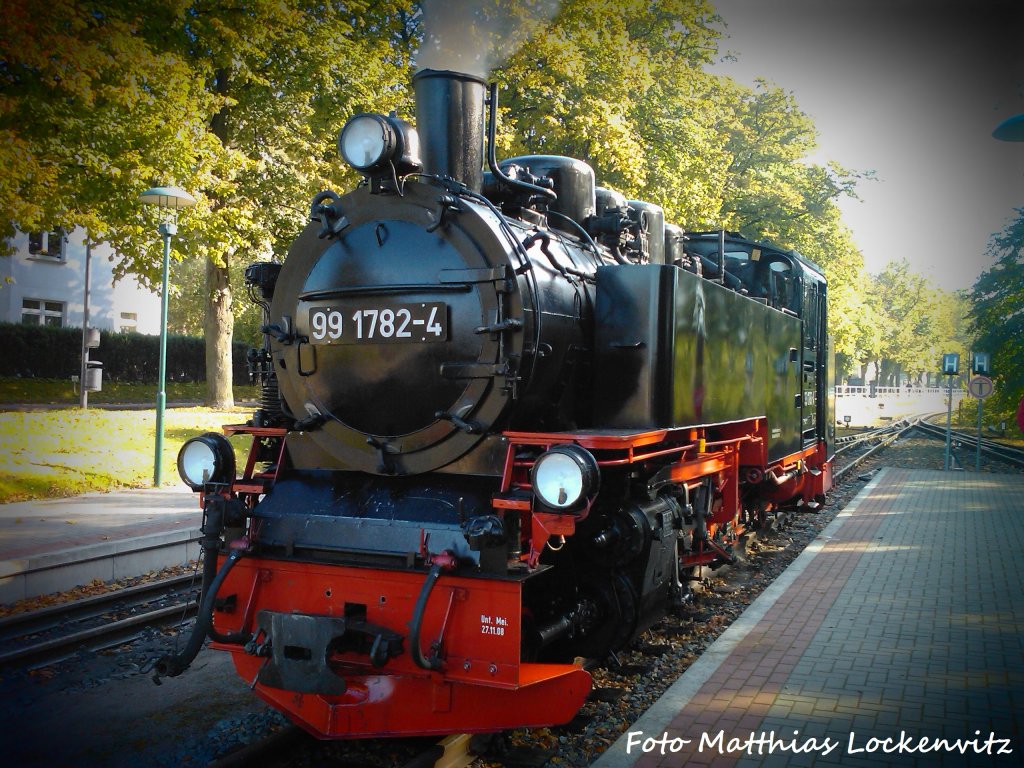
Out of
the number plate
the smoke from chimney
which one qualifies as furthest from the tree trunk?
the number plate

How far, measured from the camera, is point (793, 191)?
2533 centimetres

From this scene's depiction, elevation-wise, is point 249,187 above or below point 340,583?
above

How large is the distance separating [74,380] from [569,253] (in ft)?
62.7

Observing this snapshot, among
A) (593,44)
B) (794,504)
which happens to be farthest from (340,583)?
(593,44)

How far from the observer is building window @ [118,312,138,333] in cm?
2843

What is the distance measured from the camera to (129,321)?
28.6m

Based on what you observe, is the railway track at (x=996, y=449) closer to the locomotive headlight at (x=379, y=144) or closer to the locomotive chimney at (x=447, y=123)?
the locomotive chimney at (x=447, y=123)

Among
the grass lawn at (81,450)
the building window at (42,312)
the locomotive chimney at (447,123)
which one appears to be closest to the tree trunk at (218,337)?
the grass lawn at (81,450)

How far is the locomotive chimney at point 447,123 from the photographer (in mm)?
4918

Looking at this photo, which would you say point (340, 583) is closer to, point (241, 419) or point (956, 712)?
point (956, 712)

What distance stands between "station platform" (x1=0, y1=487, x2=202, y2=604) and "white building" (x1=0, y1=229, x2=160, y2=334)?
44.3ft

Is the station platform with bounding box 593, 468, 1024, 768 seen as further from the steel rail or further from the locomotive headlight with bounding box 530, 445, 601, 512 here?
the steel rail

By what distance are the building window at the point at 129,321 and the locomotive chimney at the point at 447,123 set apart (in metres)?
26.4

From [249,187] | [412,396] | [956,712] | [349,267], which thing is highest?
[249,187]
